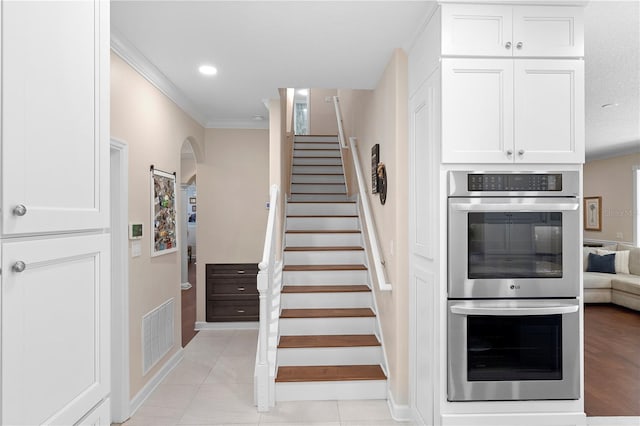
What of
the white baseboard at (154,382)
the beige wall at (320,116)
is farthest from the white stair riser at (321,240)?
the beige wall at (320,116)

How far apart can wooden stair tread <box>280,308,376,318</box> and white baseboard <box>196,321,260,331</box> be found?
166 cm

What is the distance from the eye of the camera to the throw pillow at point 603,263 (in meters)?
6.18

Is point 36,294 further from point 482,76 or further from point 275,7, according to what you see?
point 482,76

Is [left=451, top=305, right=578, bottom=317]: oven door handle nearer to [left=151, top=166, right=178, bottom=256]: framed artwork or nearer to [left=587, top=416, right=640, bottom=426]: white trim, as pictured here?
[left=587, top=416, right=640, bottom=426]: white trim

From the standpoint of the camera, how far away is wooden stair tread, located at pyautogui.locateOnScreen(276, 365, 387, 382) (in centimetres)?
300

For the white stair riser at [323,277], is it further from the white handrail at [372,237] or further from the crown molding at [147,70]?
the crown molding at [147,70]

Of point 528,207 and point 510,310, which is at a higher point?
point 528,207

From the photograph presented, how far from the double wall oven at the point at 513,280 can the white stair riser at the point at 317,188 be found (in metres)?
3.77

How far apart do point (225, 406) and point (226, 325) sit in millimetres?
2141

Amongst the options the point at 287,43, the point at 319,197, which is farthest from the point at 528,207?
the point at 319,197

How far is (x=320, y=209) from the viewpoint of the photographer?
508 centimetres

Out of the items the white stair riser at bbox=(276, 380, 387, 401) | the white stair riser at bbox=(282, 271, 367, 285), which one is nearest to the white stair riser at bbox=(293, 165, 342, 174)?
the white stair riser at bbox=(282, 271, 367, 285)

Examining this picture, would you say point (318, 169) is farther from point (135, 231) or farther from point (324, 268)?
point (135, 231)

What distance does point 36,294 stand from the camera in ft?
3.20
